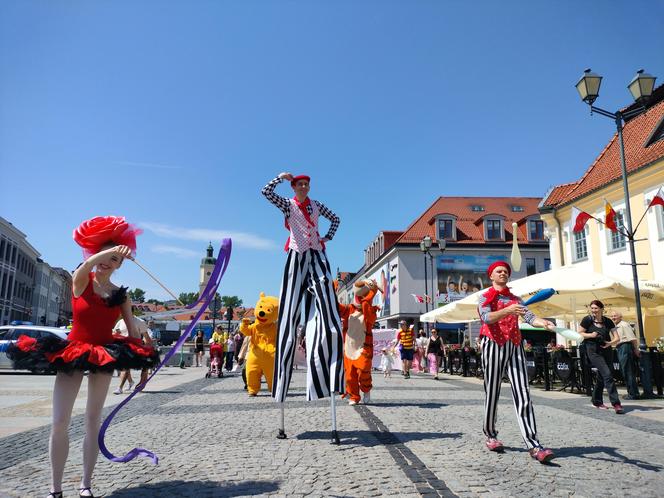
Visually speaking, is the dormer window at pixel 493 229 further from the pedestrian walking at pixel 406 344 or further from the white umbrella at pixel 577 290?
the pedestrian walking at pixel 406 344

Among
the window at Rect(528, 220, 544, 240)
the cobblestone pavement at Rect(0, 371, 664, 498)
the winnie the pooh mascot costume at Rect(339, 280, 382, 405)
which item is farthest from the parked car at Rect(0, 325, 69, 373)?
the window at Rect(528, 220, 544, 240)

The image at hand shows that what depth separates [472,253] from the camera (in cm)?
4203

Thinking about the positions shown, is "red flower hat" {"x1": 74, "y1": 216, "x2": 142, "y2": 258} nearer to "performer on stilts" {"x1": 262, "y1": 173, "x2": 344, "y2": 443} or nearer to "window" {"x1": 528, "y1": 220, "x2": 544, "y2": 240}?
"performer on stilts" {"x1": 262, "y1": 173, "x2": 344, "y2": 443}

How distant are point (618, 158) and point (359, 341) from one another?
1909cm

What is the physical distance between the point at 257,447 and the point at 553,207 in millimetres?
22822

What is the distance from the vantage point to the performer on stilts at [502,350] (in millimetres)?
4098

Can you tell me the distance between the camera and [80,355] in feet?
9.46

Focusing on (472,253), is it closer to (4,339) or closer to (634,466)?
(4,339)

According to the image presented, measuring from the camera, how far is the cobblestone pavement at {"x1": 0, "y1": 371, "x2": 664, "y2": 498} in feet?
10.4

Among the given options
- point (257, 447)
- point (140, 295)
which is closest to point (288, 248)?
point (257, 447)

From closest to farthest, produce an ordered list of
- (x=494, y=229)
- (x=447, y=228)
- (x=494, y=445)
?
1. (x=494, y=445)
2. (x=494, y=229)
3. (x=447, y=228)

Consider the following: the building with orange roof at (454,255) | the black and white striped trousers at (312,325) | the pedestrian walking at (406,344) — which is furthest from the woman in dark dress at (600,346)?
the building with orange roof at (454,255)

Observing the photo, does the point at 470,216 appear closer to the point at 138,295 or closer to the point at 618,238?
the point at 618,238

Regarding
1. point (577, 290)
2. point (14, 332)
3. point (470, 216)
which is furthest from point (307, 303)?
point (470, 216)
